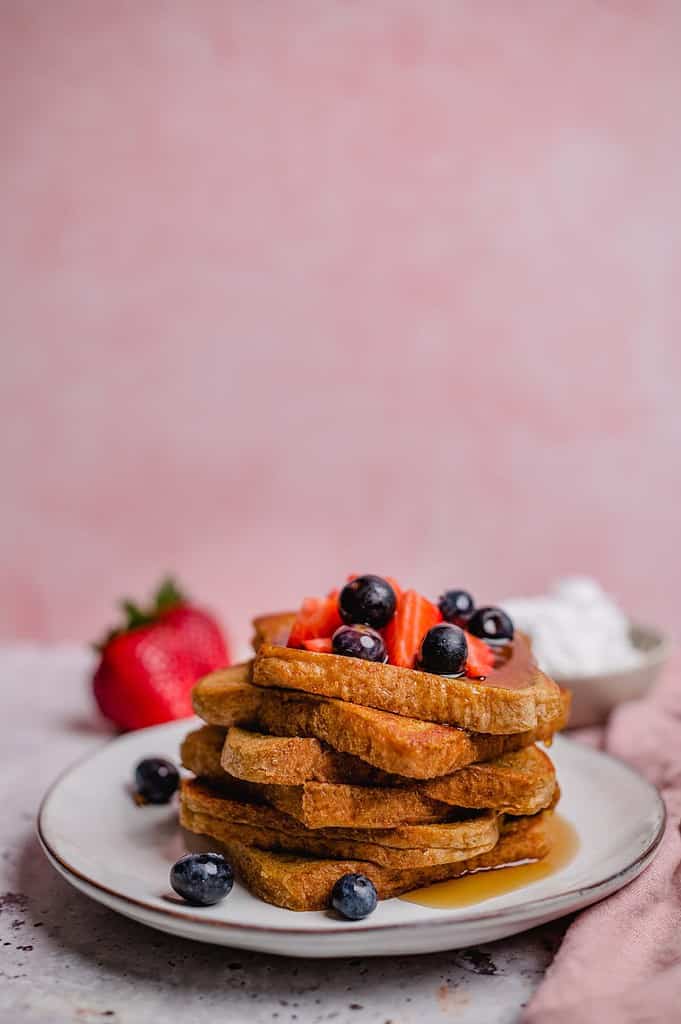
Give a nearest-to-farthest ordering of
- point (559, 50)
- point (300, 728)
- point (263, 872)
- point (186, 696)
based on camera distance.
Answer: point (263, 872) < point (300, 728) < point (186, 696) < point (559, 50)

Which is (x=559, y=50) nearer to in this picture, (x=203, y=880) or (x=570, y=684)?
(x=570, y=684)

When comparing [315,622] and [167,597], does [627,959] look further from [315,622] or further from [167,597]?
[167,597]

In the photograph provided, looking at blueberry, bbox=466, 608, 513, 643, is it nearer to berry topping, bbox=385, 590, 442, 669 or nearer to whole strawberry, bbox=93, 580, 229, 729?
berry topping, bbox=385, 590, 442, 669

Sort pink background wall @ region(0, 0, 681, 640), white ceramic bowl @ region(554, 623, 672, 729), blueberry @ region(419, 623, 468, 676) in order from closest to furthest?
blueberry @ region(419, 623, 468, 676) < white ceramic bowl @ region(554, 623, 672, 729) < pink background wall @ region(0, 0, 681, 640)

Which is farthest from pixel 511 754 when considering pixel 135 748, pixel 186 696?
pixel 186 696

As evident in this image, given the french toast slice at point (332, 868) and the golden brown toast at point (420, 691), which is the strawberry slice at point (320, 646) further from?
the french toast slice at point (332, 868)

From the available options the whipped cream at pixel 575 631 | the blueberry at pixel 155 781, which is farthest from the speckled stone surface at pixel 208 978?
the whipped cream at pixel 575 631

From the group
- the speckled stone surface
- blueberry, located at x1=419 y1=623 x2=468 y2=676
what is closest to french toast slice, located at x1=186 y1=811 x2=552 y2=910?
the speckled stone surface

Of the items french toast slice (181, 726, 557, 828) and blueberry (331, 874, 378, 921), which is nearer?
blueberry (331, 874, 378, 921)
